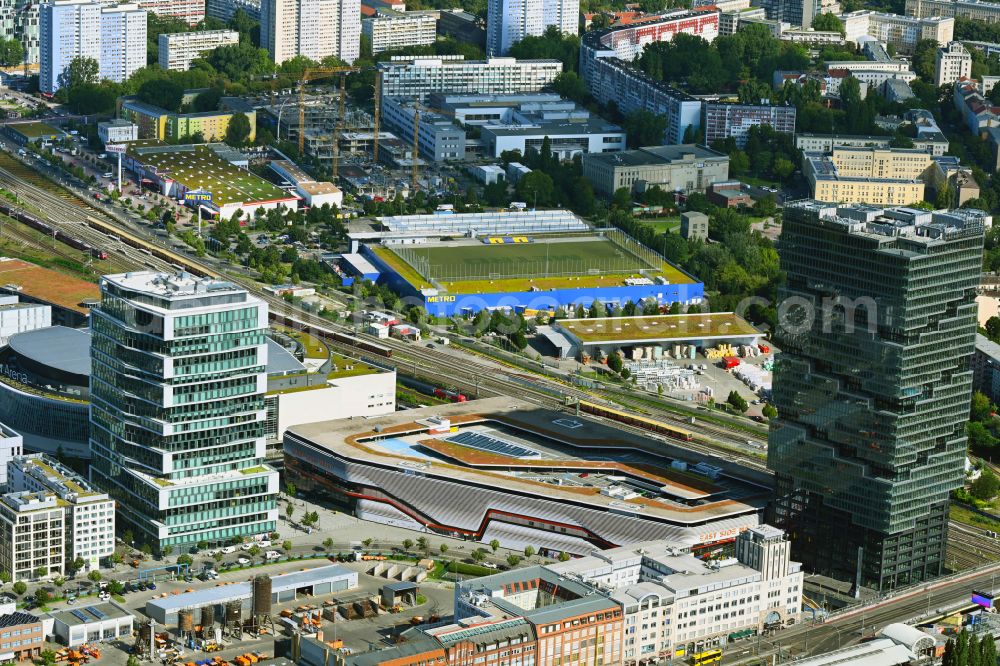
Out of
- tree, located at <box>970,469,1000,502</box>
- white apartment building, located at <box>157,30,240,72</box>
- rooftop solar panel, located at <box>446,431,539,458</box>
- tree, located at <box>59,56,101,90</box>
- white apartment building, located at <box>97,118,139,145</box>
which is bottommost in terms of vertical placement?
tree, located at <box>970,469,1000,502</box>

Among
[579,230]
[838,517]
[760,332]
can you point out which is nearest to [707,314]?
[760,332]

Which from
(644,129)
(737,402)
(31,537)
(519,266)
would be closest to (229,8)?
(644,129)

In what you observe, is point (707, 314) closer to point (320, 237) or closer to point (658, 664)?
point (320, 237)

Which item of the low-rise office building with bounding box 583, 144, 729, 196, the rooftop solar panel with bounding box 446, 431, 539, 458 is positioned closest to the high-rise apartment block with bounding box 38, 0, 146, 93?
the low-rise office building with bounding box 583, 144, 729, 196

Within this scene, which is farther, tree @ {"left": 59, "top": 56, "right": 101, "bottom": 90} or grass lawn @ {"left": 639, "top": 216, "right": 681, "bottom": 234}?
tree @ {"left": 59, "top": 56, "right": 101, "bottom": 90}

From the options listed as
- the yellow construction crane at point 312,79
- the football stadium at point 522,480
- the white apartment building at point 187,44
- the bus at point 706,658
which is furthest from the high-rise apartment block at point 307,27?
the bus at point 706,658

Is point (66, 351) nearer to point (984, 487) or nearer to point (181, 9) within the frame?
point (984, 487)

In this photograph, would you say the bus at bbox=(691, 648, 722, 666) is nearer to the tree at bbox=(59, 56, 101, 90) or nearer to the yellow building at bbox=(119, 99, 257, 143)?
the yellow building at bbox=(119, 99, 257, 143)
